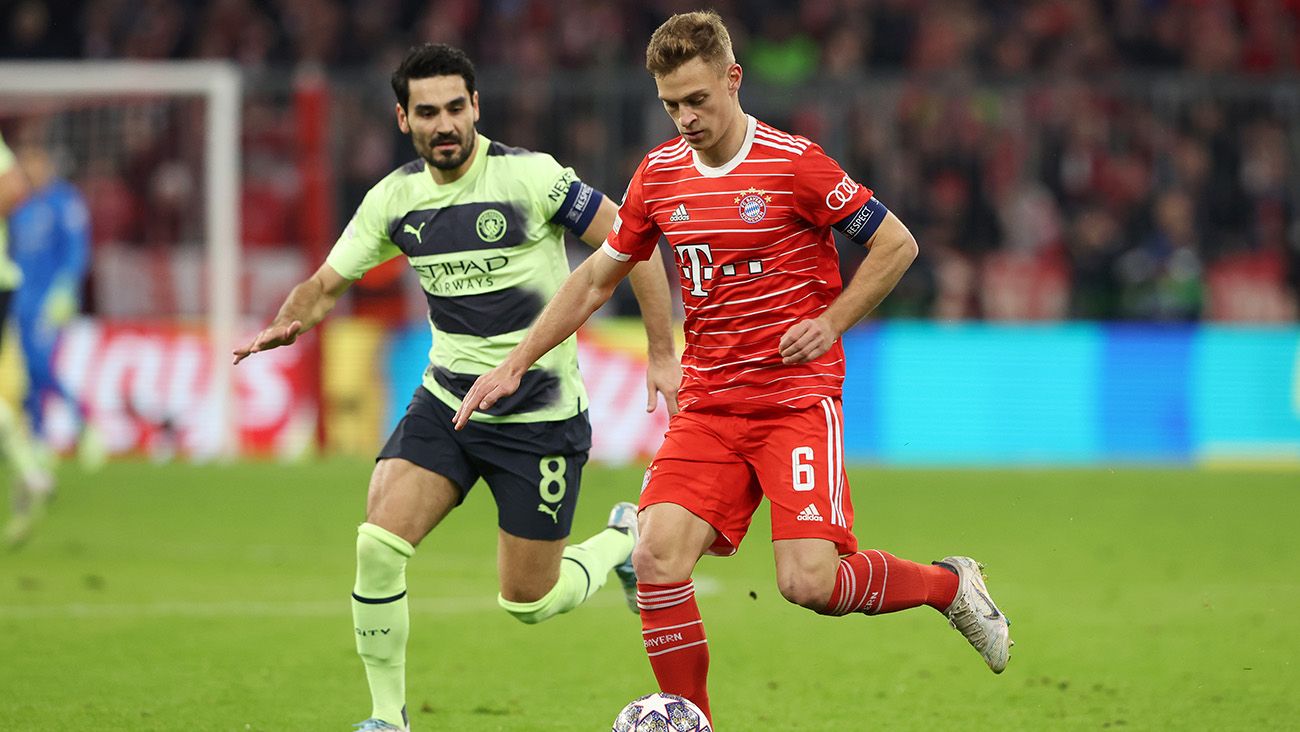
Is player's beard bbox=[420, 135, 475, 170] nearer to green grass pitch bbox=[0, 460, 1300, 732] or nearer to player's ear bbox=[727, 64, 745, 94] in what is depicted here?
player's ear bbox=[727, 64, 745, 94]

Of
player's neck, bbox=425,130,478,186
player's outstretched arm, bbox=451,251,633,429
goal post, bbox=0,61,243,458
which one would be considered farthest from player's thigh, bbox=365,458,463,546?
goal post, bbox=0,61,243,458

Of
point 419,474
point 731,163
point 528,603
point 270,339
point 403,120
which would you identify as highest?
point 403,120

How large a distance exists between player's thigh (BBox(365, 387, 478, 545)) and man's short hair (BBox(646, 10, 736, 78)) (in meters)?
1.55

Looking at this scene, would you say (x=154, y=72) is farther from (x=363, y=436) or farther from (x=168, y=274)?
(x=363, y=436)

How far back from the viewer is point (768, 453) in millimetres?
5480

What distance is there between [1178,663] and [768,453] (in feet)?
9.07

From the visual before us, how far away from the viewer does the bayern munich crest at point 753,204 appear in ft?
17.7

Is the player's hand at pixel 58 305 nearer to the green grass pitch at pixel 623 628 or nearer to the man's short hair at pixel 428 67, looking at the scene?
the green grass pitch at pixel 623 628

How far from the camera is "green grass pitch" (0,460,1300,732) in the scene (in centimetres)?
645

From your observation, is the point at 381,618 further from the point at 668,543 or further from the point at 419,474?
the point at 668,543

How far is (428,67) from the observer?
6.09 metres

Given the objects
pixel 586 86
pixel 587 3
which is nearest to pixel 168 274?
pixel 586 86

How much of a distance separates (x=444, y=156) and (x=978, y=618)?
7.69ft

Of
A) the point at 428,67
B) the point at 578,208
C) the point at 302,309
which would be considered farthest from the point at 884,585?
the point at 428,67
